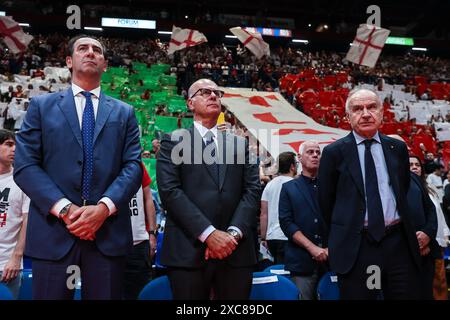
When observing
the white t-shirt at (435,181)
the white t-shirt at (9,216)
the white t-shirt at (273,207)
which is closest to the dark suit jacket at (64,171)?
the white t-shirt at (9,216)

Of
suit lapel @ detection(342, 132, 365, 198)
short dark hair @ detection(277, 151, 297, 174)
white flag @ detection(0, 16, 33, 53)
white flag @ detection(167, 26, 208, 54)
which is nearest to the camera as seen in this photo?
suit lapel @ detection(342, 132, 365, 198)

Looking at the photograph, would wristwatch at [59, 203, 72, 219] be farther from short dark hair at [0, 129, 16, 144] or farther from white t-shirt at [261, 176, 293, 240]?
white t-shirt at [261, 176, 293, 240]

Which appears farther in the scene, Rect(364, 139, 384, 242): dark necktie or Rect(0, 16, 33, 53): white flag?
Rect(0, 16, 33, 53): white flag

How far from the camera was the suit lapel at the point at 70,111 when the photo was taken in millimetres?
2008

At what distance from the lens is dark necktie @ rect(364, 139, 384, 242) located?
85.7 inches

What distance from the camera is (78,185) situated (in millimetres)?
1954

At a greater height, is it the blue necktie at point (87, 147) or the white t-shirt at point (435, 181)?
the blue necktie at point (87, 147)

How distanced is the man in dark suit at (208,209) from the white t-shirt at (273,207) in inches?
50.7

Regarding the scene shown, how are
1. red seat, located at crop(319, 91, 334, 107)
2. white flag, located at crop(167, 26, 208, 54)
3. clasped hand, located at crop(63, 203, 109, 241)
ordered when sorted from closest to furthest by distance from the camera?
clasped hand, located at crop(63, 203, 109, 241) < white flag, located at crop(167, 26, 208, 54) < red seat, located at crop(319, 91, 334, 107)

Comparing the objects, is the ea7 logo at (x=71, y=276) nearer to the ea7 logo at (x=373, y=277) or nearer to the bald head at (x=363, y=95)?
the ea7 logo at (x=373, y=277)

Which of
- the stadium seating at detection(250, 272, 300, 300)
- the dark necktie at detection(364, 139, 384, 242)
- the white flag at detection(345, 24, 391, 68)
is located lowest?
the stadium seating at detection(250, 272, 300, 300)

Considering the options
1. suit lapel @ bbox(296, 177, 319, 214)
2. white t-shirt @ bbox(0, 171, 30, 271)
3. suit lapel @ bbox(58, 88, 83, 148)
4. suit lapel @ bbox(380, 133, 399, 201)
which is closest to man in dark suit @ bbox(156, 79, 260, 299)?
suit lapel @ bbox(58, 88, 83, 148)

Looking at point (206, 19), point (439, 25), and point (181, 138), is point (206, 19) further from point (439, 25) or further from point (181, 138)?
point (181, 138)
